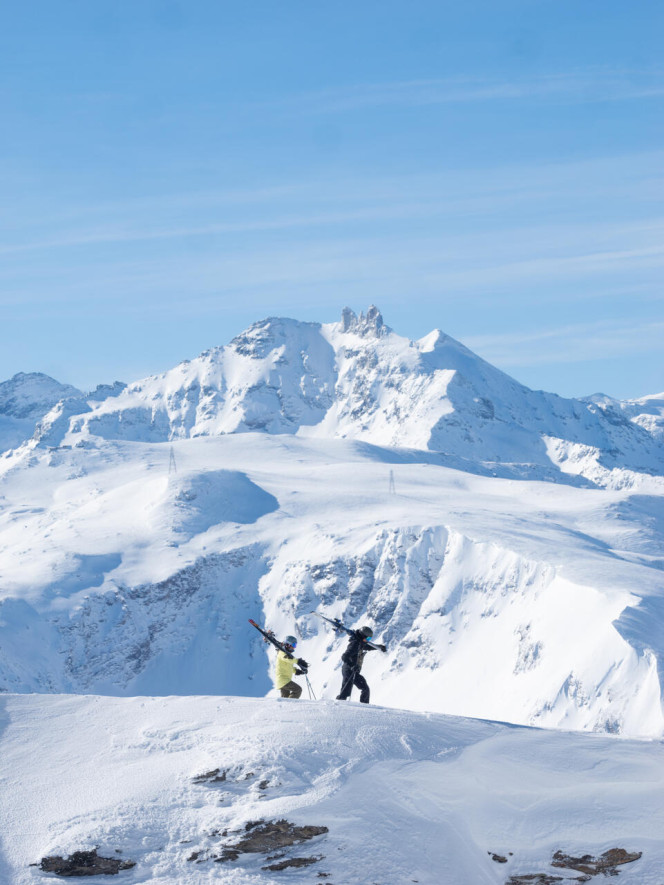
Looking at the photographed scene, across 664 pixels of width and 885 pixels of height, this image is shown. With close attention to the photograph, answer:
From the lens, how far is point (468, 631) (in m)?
157

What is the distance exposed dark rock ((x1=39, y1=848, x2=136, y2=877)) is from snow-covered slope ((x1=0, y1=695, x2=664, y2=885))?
8 centimetres

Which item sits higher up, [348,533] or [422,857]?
[422,857]

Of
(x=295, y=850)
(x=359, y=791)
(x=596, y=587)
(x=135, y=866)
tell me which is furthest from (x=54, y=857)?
(x=596, y=587)

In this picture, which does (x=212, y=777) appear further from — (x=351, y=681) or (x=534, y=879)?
(x=351, y=681)

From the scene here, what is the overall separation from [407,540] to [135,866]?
498ft

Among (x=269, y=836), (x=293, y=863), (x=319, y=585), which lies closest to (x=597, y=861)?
(x=293, y=863)

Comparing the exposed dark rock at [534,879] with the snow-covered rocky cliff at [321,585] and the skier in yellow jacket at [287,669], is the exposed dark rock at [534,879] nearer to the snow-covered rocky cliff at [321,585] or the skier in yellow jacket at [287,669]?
the skier in yellow jacket at [287,669]

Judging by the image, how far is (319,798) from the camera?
60.5ft

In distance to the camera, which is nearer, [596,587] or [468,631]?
[596,587]

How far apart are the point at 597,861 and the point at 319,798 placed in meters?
4.68

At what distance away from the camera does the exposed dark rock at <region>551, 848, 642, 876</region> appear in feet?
56.8

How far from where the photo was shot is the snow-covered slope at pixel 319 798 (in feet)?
56.0

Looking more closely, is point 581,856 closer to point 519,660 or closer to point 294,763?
point 294,763

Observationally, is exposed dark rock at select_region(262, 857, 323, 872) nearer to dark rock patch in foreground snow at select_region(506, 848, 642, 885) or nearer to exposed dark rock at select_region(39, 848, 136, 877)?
exposed dark rock at select_region(39, 848, 136, 877)
